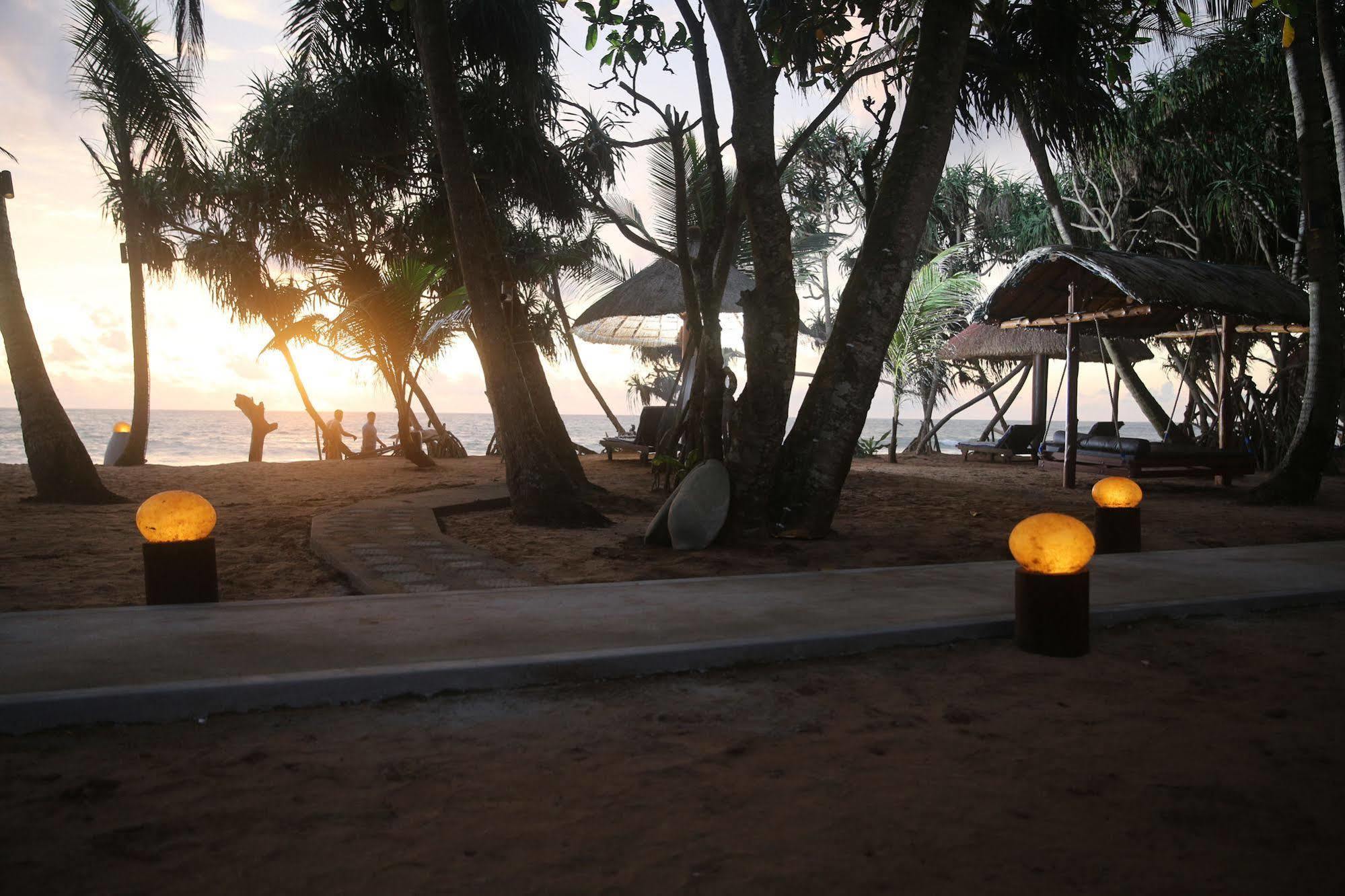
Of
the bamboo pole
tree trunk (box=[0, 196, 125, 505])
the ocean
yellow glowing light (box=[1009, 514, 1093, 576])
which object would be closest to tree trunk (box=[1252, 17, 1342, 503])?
the bamboo pole

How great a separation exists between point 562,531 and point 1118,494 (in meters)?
3.84

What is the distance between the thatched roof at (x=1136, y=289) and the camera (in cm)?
1002

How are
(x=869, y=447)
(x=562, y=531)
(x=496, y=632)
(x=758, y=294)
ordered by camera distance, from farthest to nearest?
(x=869, y=447) → (x=562, y=531) → (x=758, y=294) → (x=496, y=632)

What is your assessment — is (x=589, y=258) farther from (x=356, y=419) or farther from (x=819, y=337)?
(x=356, y=419)

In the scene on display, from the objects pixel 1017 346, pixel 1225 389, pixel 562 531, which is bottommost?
pixel 562 531

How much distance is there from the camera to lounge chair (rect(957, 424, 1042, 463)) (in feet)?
53.0

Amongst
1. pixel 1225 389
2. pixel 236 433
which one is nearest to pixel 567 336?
pixel 1225 389

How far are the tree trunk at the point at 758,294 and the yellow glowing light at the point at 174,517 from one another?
10.6 ft

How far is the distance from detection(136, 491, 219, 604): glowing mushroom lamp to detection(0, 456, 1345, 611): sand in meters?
0.51

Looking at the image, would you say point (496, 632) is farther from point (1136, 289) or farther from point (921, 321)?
point (921, 321)

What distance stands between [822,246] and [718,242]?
48.0 feet

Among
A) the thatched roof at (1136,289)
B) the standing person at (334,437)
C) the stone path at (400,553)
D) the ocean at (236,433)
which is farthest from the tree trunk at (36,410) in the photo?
the ocean at (236,433)

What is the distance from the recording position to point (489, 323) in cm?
702

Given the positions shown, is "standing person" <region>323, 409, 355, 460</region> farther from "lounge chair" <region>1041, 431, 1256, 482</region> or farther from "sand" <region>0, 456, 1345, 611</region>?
"lounge chair" <region>1041, 431, 1256, 482</region>
